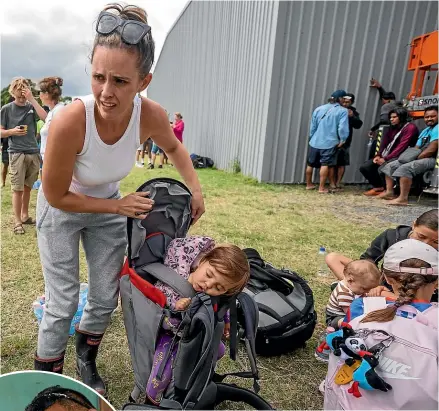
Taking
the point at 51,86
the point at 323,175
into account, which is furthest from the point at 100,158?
the point at 323,175

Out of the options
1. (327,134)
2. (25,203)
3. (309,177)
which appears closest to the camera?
(25,203)

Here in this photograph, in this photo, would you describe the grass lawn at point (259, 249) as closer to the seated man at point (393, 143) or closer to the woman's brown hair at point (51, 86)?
the seated man at point (393, 143)

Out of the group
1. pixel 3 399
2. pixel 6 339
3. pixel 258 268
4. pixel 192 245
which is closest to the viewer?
pixel 3 399

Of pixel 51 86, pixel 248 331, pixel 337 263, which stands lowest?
pixel 337 263

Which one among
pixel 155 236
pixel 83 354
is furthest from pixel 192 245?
pixel 83 354

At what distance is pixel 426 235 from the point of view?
2350 millimetres

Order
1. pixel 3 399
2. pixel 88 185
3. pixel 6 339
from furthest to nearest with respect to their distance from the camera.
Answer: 1. pixel 6 339
2. pixel 88 185
3. pixel 3 399

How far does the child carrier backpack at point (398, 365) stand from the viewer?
1.53 metres

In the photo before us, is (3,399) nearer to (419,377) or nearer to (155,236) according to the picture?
Answer: (155,236)

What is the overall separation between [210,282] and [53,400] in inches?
39.2

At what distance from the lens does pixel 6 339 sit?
2447mm

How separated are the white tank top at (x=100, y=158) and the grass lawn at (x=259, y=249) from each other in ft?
3.57

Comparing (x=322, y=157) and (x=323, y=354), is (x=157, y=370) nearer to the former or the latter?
(x=323, y=354)

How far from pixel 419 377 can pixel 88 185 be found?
1.56m
